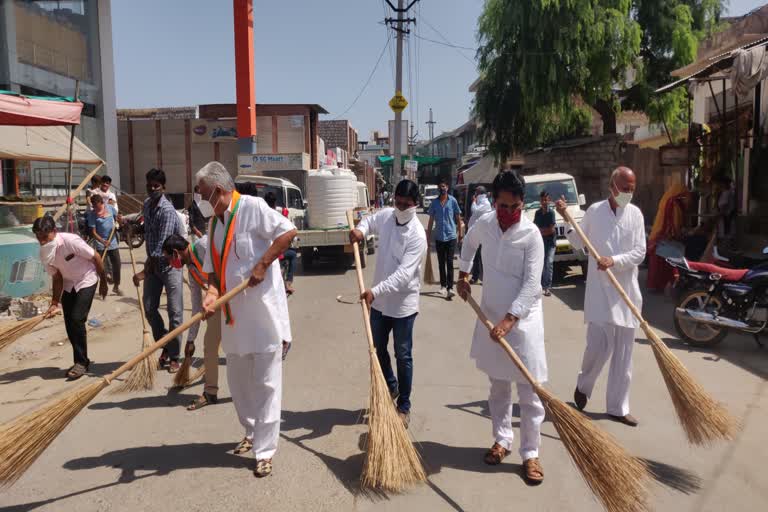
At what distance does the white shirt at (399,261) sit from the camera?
14.5 feet

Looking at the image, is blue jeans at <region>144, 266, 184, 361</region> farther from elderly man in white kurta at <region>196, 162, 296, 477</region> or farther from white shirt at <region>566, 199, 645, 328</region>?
white shirt at <region>566, 199, 645, 328</region>

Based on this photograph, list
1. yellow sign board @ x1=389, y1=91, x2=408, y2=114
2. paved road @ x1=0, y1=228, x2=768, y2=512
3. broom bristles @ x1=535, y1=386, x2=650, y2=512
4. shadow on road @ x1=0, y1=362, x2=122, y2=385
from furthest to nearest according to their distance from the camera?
yellow sign board @ x1=389, y1=91, x2=408, y2=114
shadow on road @ x1=0, y1=362, x2=122, y2=385
paved road @ x1=0, y1=228, x2=768, y2=512
broom bristles @ x1=535, y1=386, x2=650, y2=512

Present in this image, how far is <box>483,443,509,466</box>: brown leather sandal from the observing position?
3883 millimetres

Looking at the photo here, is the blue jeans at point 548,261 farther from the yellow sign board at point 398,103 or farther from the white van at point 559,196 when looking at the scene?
the yellow sign board at point 398,103

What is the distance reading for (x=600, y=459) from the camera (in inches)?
129

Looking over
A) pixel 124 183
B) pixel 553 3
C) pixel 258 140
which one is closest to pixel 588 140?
pixel 553 3

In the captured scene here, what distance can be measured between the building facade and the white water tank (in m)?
6.82

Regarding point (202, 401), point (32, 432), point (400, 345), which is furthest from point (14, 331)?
point (400, 345)

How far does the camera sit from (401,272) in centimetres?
432

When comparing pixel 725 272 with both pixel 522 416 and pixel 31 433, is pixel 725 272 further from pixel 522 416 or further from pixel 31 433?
pixel 31 433

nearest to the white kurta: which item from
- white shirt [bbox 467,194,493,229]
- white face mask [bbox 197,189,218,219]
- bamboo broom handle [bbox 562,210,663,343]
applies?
bamboo broom handle [bbox 562,210,663,343]

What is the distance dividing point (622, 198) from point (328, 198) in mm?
9872

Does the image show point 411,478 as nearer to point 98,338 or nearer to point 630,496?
point 630,496

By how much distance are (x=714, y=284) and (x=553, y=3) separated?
11.9 meters
